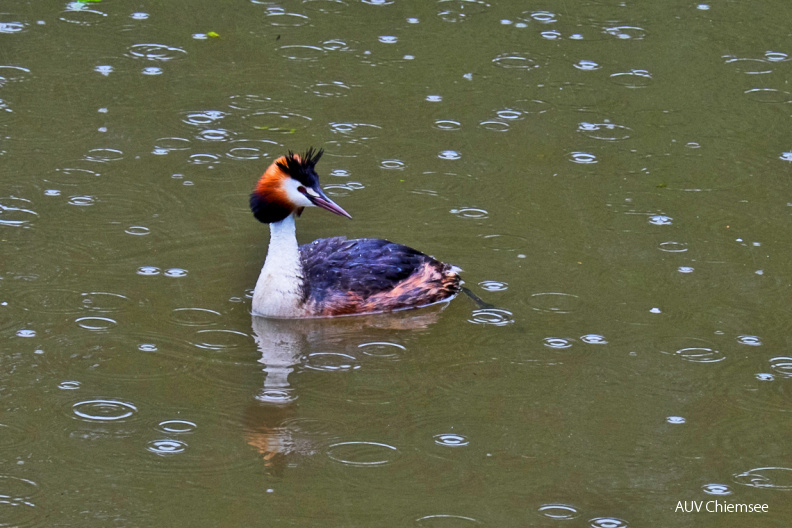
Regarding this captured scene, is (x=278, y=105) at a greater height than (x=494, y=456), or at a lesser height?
greater

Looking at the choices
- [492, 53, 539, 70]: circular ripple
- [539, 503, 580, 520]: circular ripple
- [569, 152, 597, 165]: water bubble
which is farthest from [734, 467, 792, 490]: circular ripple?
[492, 53, 539, 70]: circular ripple

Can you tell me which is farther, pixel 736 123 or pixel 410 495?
pixel 736 123

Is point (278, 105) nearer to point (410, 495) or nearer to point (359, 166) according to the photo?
point (359, 166)

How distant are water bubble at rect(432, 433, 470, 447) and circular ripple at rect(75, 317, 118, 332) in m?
2.41

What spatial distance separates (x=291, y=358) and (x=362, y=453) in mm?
1279

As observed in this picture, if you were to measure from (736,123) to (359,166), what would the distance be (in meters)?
3.74

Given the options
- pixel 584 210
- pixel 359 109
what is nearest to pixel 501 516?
pixel 584 210

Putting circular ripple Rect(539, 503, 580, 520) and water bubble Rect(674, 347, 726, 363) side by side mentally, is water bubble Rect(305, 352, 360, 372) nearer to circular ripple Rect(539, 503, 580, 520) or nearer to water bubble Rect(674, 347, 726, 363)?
circular ripple Rect(539, 503, 580, 520)

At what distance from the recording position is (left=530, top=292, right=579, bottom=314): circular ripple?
8.53 m

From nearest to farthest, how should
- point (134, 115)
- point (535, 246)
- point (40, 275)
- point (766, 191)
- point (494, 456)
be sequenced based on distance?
point (494, 456) < point (40, 275) < point (535, 246) < point (766, 191) < point (134, 115)

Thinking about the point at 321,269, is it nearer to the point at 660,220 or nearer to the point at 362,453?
the point at 362,453

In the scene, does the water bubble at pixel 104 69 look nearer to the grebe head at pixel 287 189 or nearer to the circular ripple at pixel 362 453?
the grebe head at pixel 287 189

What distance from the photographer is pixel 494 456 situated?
6.85 meters

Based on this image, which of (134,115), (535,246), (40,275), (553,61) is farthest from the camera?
(553,61)
